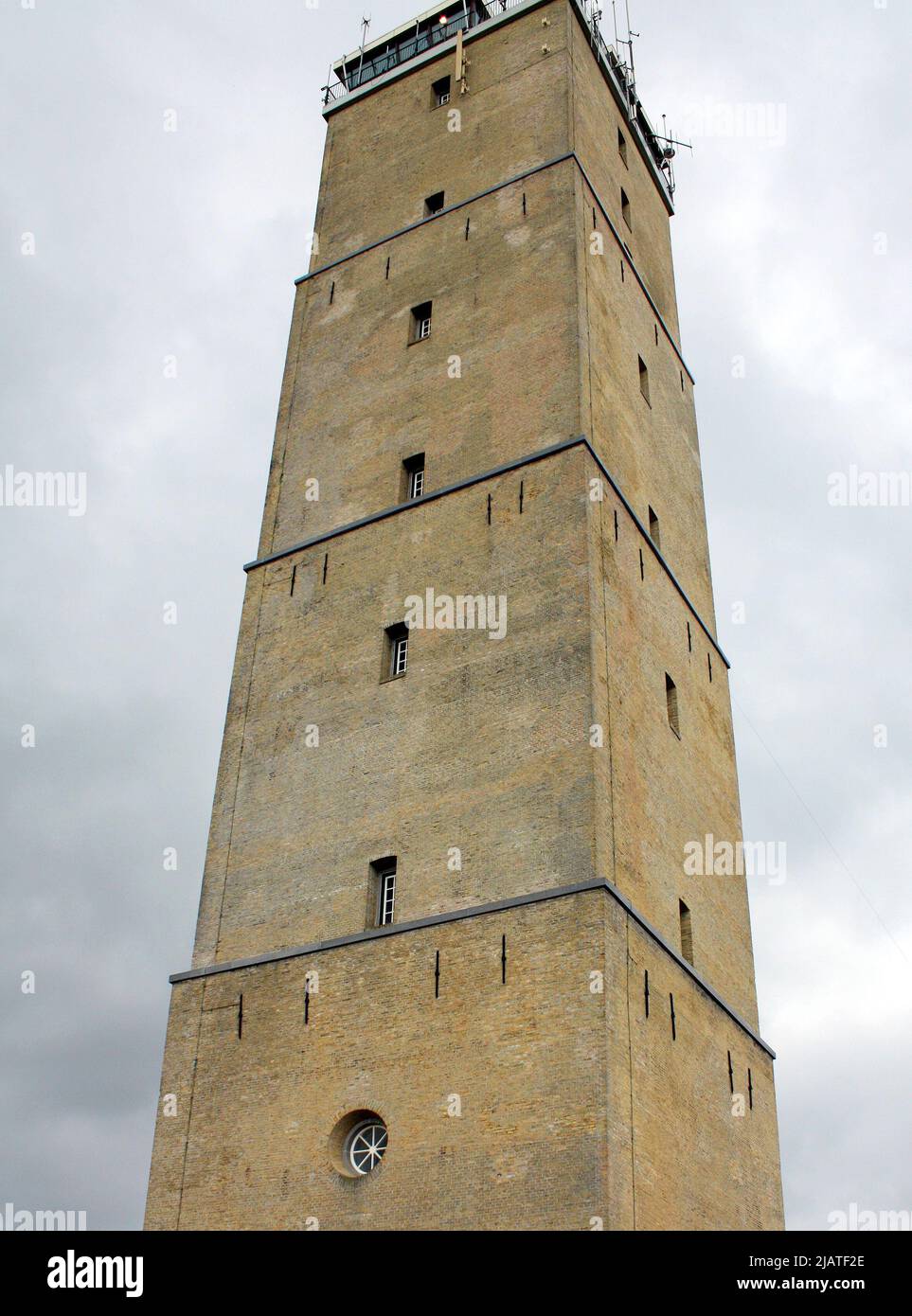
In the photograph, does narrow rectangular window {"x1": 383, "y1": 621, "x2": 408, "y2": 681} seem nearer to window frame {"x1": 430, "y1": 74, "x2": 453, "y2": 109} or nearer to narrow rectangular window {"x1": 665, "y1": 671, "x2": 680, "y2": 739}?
narrow rectangular window {"x1": 665, "y1": 671, "x2": 680, "y2": 739}

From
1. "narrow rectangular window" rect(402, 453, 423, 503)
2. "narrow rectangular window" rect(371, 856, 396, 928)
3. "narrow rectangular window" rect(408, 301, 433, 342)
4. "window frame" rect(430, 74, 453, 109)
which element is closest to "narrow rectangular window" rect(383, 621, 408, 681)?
"narrow rectangular window" rect(402, 453, 423, 503)

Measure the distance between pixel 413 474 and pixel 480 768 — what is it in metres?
7.49

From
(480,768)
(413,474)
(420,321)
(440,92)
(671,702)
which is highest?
(440,92)

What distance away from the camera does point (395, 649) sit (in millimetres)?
24859

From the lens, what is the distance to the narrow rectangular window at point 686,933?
23094mm

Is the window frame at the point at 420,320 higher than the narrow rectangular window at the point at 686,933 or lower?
higher

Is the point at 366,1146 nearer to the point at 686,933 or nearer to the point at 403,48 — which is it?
the point at 686,933

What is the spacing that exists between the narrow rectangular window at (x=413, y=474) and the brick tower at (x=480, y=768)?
53 millimetres

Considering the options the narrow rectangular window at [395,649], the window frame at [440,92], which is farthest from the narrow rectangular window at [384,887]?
the window frame at [440,92]

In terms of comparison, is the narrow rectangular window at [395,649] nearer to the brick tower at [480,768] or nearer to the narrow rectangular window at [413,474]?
the brick tower at [480,768]

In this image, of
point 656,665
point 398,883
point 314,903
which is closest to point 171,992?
point 314,903

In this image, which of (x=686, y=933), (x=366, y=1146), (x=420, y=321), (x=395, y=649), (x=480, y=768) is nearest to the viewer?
(x=366, y=1146)

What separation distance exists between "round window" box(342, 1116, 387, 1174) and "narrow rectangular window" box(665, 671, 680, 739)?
30.2 ft

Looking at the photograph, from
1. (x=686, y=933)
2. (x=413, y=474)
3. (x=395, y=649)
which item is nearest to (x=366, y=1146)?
(x=686, y=933)
